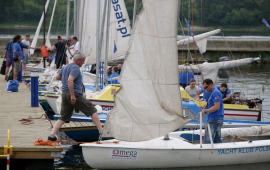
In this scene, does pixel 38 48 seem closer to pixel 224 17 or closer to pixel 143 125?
pixel 143 125

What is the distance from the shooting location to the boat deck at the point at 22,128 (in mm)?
8484

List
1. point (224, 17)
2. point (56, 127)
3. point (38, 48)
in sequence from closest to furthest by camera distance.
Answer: point (56, 127) → point (38, 48) → point (224, 17)

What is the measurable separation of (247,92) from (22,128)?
13.6 meters

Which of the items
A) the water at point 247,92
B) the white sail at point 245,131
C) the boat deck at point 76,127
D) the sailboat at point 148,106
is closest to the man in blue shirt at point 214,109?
the sailboat at point 148,106

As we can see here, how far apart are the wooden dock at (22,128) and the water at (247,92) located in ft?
3.00

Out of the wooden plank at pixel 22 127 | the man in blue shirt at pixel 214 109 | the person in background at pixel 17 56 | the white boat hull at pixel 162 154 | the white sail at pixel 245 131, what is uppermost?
the person in background at pixel 17 56

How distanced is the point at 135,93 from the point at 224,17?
5766cm

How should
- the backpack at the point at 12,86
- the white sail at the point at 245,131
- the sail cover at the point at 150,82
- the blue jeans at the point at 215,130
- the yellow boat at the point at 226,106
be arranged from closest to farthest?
1. the sail cover at the point at 150,82
2. the blue jeans at the point at 215,130
3. the white sail at the point at 245,131
4. the yellow boat at the point at 226,106
5. the backpack at the point at 12,86

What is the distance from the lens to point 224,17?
6431 centimetres

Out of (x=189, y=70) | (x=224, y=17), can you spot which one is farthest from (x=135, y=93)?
(x=224, y=17)

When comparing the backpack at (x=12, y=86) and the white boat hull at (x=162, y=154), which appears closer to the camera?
the white boat hull at (x=162, y=154)

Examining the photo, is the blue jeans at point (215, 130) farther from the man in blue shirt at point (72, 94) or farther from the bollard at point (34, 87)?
the bollard at point (34, 87)

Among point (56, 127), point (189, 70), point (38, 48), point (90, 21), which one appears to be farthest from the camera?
point (38, 48)

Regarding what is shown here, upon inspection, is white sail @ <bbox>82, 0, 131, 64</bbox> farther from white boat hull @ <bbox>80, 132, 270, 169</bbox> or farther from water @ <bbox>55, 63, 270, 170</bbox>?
white boat hull @ <bbox>80, 132, 270, 169</bbox>
